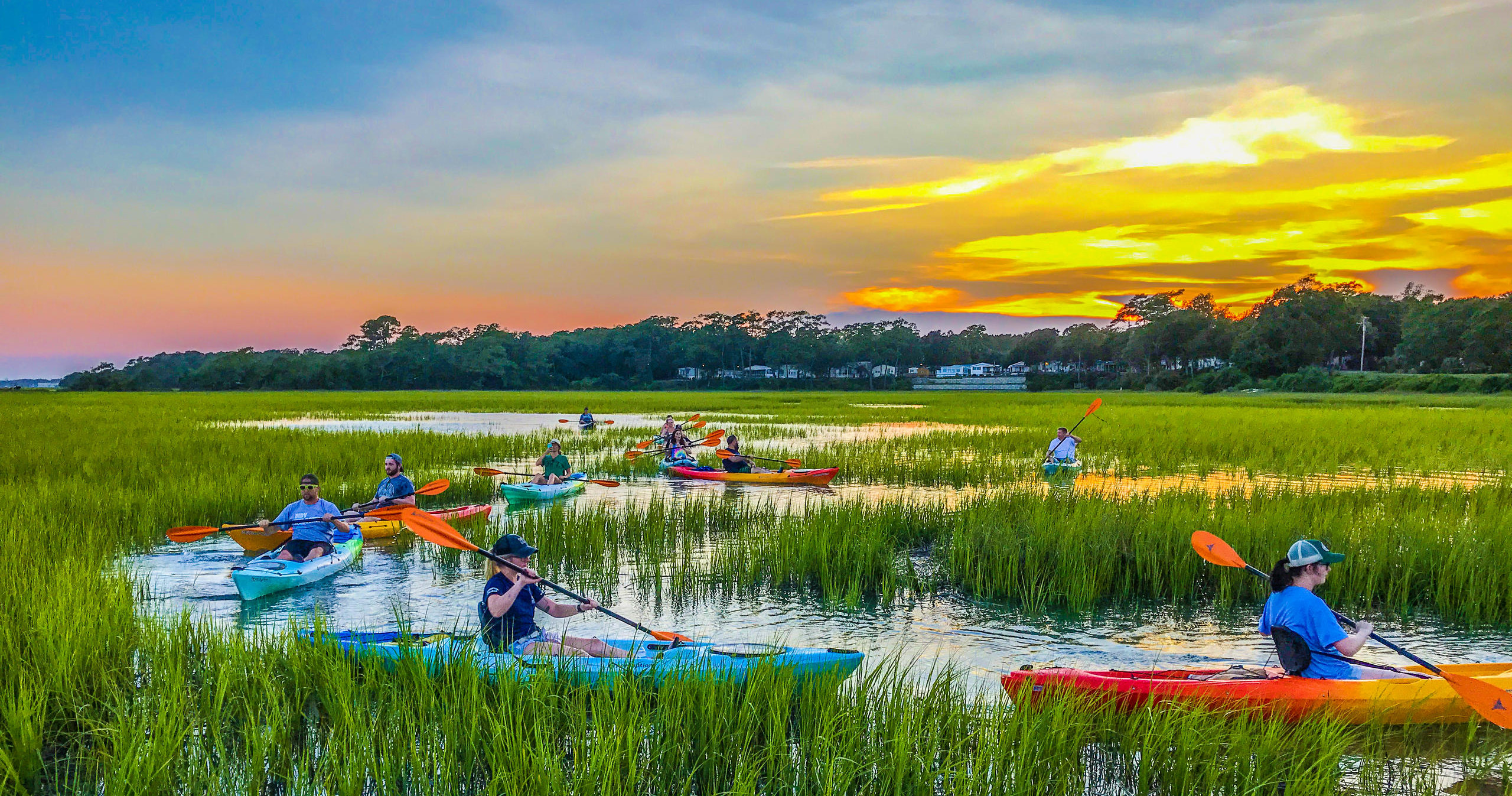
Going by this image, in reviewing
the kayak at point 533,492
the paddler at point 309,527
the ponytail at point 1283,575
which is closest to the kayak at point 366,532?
the paddler at point 309,527

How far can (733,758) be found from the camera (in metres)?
4.91

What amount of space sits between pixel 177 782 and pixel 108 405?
57989 millimetres

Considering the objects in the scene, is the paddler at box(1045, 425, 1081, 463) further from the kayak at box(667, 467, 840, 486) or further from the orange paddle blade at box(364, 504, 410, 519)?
the orange paddle blade at box(364, 504, 410, 519)

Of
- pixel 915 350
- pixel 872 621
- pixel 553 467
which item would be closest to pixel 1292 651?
pixel 872 621

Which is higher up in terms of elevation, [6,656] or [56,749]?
[6,656]

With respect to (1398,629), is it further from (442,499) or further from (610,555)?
(442,499)

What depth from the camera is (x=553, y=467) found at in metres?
17.8

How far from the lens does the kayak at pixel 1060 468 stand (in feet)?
63.7

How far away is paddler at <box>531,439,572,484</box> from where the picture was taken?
17.4 meters

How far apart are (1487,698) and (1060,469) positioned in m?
14.1

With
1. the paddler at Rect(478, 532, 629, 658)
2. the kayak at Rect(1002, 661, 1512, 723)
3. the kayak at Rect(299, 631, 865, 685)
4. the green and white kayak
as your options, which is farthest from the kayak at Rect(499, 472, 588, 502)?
the kayak at Rect(1002, 661, 1512, 723)

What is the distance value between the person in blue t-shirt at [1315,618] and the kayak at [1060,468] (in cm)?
1336

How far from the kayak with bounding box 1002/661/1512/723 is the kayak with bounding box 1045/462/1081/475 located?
13396 mm

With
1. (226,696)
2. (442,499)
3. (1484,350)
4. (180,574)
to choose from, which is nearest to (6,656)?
(226,696)
